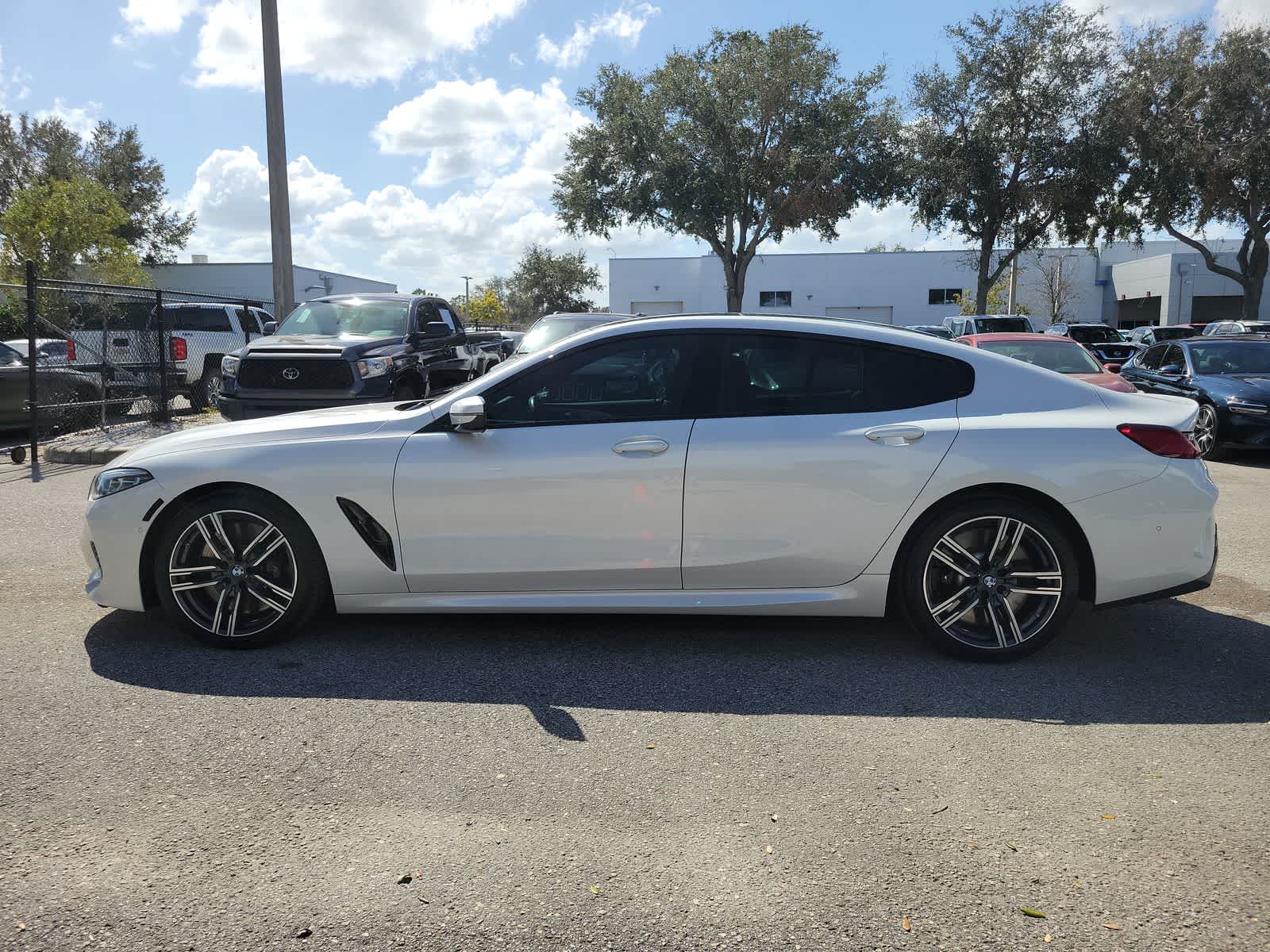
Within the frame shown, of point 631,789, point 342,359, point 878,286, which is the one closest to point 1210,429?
point 342,359

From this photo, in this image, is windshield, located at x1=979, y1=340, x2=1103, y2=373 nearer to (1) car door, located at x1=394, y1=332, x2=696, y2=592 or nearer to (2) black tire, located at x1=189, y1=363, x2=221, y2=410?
(1) car door, located at x1=394, y1=332, x2=696, y2=592

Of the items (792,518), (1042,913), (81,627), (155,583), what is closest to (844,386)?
(792,518)

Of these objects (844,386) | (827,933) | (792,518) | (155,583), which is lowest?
(827,933)

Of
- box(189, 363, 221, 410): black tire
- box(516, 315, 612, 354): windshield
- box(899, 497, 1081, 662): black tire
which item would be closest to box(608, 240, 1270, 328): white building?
box(189, 363, 221, 410): black tire

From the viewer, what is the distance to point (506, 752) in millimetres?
3506

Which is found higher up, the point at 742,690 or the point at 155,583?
the point at 155,583

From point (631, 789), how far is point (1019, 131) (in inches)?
1179

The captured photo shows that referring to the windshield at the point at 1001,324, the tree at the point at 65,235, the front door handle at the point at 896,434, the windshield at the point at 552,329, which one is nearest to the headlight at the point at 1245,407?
the windshield at the point at 552,329

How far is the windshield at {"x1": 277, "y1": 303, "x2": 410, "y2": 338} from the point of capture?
11578mm

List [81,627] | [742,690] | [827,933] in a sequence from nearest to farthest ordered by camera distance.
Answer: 1. [827,933]
2. [742,690]
3. [81,627]

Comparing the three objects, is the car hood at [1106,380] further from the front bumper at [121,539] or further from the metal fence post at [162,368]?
the metal fence post at [162,368]

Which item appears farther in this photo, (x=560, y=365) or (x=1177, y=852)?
(x=560, y=365)

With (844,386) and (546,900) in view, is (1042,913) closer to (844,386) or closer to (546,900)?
(546,900)

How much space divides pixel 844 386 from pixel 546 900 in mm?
2716
